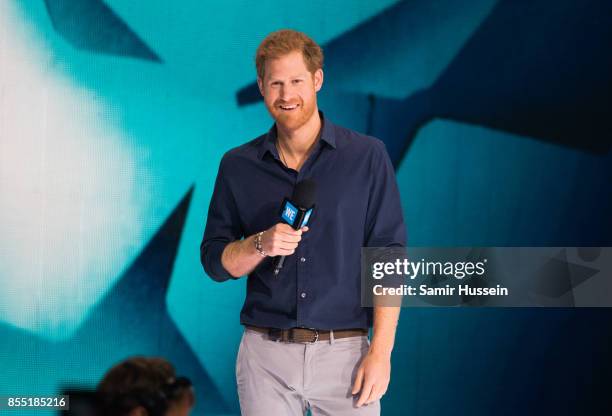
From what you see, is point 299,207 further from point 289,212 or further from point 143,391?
point 143,391

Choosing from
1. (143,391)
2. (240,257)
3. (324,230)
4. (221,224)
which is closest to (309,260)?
(324,230)


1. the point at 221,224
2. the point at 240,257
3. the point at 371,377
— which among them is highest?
the point at 221,224

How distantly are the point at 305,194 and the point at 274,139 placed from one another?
1.27 feet

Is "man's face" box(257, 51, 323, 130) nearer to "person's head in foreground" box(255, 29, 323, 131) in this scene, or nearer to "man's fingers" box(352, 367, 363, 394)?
"person's head in foreground" box(255, 29, 323, 131)

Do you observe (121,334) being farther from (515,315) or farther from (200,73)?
(515,315)

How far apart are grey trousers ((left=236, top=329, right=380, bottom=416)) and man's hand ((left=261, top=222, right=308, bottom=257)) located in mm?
318

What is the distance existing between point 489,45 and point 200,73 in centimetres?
157

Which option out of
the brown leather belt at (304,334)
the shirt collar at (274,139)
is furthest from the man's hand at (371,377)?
the shirt collar at (274,139)

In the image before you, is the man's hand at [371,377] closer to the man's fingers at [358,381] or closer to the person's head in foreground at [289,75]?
the man's fingers at [358,381]

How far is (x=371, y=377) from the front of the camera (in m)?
2.26

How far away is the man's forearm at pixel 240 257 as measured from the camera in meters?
2.31

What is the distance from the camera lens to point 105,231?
4.68 meters

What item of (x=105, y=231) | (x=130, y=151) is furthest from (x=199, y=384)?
(x=130, y=151)

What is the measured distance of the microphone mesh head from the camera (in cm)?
218
